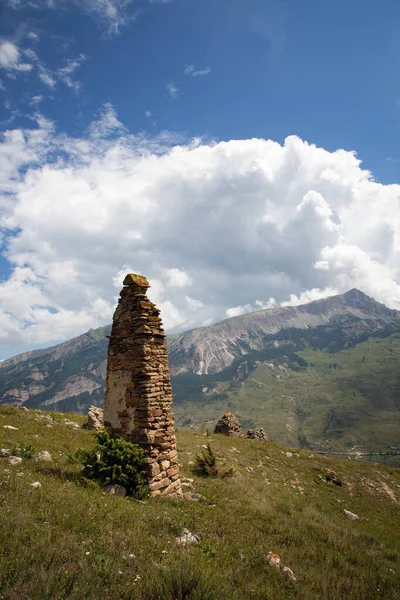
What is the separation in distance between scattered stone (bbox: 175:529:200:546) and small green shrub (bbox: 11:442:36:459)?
7.05 meters

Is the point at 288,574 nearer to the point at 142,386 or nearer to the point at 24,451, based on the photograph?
the point at 142,386

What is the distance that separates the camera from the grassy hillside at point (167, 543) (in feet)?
19.1

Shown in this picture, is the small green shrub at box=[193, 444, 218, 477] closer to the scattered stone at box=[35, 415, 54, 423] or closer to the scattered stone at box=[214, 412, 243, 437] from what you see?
the scattered stone at box=[35, 415, 54, 423]

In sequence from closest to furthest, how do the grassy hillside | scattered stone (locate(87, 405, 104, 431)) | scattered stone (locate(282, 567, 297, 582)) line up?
1. the grassy hillside
2. scattered stone (locate(282, 567, 297, 582))
3. scattered stone (locate(87, 405, 104, 431))

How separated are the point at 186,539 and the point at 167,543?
2.62 ft

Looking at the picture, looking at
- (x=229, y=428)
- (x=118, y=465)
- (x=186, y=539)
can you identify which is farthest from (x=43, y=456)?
(x=229, y=428)

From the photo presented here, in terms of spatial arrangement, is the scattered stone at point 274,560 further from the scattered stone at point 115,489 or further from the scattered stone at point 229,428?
the scattered stone at point 229,428

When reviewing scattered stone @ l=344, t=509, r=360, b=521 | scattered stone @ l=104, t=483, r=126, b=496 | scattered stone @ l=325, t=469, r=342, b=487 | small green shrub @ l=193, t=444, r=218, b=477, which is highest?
scattered stone @ l=104, t=483, r=126, b=496

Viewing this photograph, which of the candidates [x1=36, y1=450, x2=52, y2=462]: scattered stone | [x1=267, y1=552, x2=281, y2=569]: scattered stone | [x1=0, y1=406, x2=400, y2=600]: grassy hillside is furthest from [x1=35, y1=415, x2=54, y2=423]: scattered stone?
[x1=267, y1=552, x2=281, y2=569]: scattered stone

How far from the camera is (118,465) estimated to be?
1184 centimetres

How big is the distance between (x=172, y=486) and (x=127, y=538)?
5.58 m

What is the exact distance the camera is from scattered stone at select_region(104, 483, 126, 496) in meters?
11.3

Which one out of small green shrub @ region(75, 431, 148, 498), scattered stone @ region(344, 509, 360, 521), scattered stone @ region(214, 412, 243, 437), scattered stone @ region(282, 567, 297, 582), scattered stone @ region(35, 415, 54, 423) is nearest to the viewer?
scattered stone @ region(282, 567, 297, 582)

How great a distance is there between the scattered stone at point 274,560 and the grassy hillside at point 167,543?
0.18 metres
